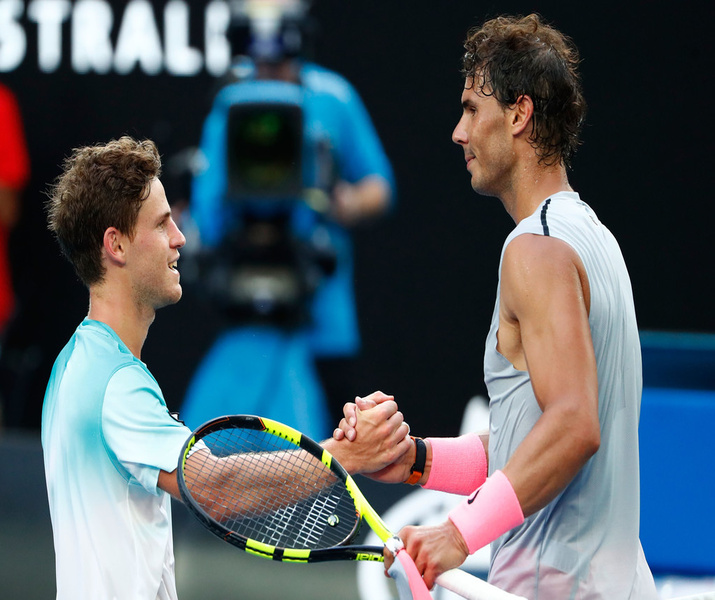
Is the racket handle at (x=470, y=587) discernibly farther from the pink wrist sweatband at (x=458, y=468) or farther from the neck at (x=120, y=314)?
the neck at (x=120, y=314)

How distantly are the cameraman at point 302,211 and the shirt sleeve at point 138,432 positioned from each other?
240cm

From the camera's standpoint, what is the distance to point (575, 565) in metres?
1.96

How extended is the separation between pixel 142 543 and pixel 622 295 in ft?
3.54

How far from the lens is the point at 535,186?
2.18m

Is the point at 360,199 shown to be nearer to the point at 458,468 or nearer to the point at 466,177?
the point at 466,177

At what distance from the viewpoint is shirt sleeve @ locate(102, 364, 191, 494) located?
6.13ft

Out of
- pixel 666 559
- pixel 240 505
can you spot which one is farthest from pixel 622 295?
pixel 666 559

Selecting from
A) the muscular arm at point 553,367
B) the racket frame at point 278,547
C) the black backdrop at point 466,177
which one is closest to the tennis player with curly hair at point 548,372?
the muscular arm at point 553,367

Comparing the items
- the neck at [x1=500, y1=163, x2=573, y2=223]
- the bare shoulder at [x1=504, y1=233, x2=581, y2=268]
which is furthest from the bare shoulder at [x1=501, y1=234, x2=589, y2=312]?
the neck at [x1=500, y1=163, x2=573, y2=223]

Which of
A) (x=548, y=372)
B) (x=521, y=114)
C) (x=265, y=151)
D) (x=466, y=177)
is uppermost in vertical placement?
(x=521, y=114)

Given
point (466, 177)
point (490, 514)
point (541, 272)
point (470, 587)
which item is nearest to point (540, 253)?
point (541, 272)

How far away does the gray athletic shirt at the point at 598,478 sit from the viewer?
1.96 meters

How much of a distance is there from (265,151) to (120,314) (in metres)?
2.41

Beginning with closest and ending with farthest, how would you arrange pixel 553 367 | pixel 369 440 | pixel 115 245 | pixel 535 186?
pixel 553 367, pixel 115 245, pixel 535 186, pixel 369 440
